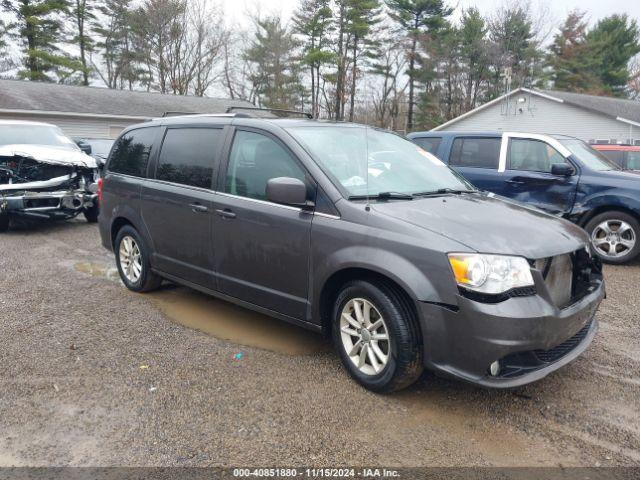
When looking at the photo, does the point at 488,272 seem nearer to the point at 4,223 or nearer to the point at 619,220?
the point at 619,220

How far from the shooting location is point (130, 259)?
5.54m

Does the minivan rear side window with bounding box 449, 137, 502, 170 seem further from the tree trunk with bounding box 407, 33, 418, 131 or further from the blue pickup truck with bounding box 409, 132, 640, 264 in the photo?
the tree trunk with bounding box 407, 33, 418, 131

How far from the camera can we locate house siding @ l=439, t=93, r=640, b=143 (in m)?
24.9

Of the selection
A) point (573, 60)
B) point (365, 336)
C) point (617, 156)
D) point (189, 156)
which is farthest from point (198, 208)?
point (573, 60)

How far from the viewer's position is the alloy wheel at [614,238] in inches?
274

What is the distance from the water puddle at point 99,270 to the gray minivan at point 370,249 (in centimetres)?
157

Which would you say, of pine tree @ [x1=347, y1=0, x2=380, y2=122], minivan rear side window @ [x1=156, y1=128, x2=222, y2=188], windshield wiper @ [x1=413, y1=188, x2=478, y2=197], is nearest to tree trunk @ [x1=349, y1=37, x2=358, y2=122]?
pine tree @ [x1=347, y1=0, x2=380, y2=122]

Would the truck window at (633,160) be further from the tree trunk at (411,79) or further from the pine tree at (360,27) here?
the tree trunk at (411,79)

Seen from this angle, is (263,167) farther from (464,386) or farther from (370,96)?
(370,96)

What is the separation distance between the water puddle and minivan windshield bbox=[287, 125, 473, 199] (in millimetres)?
3475

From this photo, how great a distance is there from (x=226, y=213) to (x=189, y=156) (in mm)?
869

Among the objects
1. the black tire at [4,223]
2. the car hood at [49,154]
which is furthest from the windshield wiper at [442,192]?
the black tire at [4,223]

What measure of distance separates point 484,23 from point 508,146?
114 feet

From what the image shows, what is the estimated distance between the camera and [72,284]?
5910mm
